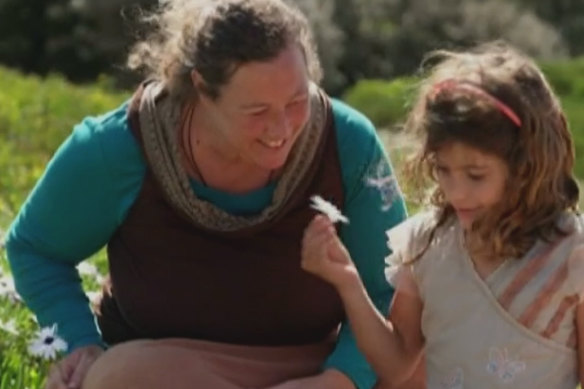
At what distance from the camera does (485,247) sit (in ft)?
12.6

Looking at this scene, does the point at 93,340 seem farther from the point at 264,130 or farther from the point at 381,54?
the point at 381,54

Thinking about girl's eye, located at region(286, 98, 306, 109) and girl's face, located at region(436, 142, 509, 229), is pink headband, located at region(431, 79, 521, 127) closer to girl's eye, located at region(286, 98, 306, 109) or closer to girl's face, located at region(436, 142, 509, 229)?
girl's face, located at region(436, 142, 509, 229)

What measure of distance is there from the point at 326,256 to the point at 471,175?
0.39 metres

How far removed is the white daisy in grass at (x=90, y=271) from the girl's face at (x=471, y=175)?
173cm

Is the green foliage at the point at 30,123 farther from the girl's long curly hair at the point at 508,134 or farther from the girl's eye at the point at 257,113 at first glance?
the girl's long curly hair at the point at 508,134

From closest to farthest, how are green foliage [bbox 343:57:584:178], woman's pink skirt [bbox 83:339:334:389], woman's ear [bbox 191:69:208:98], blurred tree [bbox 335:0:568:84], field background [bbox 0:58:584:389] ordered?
woman's ear [bbox 191:69:208:98]
woman's pink skirt [bbox 83:339:334:389]
field background [bbox 0:58:584:389]
green foliage [bbox 343:57:584:178]
blurred tree [bbox 335:0:568:84]

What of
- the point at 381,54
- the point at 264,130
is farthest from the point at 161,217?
the point at 381,54

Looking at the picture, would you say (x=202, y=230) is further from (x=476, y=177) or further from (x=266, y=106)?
(x=476, y=177)

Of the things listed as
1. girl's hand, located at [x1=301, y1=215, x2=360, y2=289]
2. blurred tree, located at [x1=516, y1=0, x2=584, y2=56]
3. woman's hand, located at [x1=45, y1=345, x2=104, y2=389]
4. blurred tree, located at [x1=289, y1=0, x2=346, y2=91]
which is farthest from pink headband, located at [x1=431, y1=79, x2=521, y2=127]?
blurred tree, located at [x1=516, y1=0, x2=584, y2=56]

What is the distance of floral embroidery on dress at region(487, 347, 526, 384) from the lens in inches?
150

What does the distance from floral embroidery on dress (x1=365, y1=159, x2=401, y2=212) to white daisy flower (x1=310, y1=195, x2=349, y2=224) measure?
109mm

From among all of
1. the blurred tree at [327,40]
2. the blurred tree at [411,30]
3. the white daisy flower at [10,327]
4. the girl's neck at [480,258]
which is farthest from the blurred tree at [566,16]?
the girl's neck at [480,258]

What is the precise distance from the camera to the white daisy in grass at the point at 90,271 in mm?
5236

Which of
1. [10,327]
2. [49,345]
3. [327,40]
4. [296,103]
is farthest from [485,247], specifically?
[327,40]
